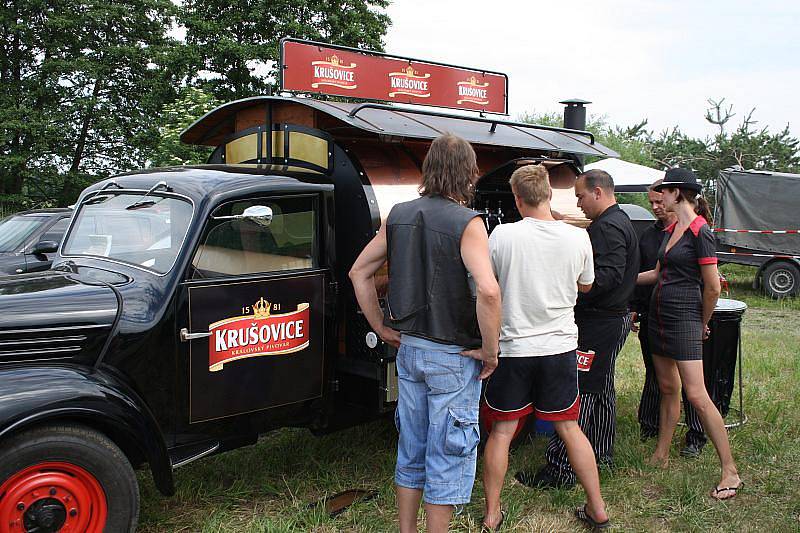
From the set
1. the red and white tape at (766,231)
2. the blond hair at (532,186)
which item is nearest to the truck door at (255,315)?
the blond hair at (532,186)

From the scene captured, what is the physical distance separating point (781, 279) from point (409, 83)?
10.9m

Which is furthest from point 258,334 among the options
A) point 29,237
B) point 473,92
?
point 29,237

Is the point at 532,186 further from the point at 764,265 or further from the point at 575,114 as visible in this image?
the point at 764,265

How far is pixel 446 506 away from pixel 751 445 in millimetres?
3163

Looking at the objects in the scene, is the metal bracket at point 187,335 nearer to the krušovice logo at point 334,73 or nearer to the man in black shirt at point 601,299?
the man in black shirt at point 601,299

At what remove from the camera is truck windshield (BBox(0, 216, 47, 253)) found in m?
8.20

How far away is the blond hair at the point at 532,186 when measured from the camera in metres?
3.59

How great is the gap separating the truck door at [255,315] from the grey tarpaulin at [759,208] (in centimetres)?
1287

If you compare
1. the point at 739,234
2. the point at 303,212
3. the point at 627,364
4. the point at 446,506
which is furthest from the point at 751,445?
the point at 739,234

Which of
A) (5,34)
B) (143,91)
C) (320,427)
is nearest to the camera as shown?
(320,427)

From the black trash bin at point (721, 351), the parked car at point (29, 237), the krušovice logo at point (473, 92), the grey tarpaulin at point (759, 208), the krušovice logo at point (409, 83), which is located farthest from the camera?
the grey tarpaulin at point (759, 208)

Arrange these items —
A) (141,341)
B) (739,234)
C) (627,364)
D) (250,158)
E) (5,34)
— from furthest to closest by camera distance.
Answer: (5,34) → (739,234) → (627,364) → (250,158) → (141,341)

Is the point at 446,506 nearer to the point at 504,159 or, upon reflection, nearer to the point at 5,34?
the point at 504,159

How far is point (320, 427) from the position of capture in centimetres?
427
